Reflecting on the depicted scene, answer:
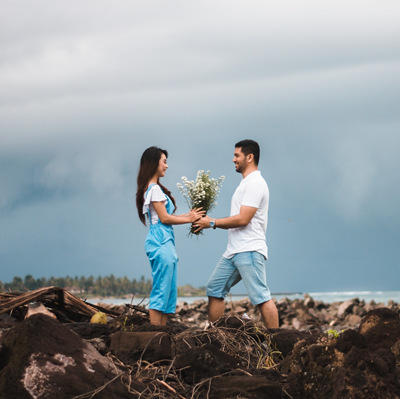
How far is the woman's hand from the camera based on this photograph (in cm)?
750

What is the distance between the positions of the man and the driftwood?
1755 millimetres

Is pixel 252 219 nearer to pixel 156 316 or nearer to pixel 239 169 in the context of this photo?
pixel 239 169

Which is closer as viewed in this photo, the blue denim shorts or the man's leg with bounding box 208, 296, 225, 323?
the blue denim shorts

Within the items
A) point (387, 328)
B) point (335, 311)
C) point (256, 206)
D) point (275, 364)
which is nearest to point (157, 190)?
point (256, 206)

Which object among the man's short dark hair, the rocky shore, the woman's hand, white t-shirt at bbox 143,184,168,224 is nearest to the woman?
white t-shirt at bbox 143,184,168,224

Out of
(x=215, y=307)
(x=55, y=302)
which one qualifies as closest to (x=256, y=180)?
(x=215, y=307)

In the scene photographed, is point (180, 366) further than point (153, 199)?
No

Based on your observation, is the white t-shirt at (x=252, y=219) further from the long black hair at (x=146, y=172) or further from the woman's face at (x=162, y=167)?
the woman's face at (x=162, y=167)

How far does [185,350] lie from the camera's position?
14.4 ft

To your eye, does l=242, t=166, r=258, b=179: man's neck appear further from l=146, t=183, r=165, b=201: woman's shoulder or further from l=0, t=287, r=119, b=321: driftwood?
l=0, t=287, r=119, b=321: driftwood

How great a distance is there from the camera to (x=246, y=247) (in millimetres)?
7250

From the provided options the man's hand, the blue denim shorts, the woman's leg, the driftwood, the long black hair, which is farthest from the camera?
the man's hand

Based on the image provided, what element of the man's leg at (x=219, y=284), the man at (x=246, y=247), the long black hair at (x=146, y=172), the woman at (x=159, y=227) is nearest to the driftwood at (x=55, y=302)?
the woman at (x=159, y=227)

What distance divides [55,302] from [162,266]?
121 cm
